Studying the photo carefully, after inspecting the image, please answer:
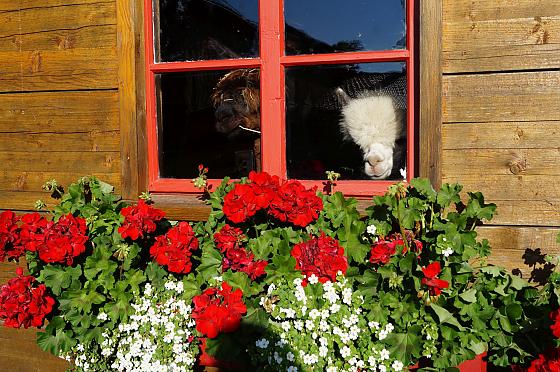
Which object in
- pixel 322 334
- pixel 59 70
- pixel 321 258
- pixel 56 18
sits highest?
pixel 56 18

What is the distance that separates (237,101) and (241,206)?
745 mm

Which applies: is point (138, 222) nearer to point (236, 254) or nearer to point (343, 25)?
point (236, 254)

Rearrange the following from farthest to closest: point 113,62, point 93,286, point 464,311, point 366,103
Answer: point 113,62, point 366,103, point 93,286, point 464,311

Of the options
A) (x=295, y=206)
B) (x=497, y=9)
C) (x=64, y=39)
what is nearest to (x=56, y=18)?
(x=64, y=39)

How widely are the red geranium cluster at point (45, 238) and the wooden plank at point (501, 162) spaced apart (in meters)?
1.56

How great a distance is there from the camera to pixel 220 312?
223 centimetres

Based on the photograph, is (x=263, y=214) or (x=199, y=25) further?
(x=199, y=25)

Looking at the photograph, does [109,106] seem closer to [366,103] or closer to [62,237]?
[62,237]

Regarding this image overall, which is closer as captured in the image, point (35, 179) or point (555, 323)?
point (555, 323)

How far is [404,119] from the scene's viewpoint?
105 inches

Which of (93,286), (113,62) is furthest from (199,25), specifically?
(93,286)

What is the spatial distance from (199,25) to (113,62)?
46cm

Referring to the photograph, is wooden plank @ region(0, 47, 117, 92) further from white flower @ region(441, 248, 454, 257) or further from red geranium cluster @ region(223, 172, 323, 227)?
white flower @ region(441, 248, 454, 257)

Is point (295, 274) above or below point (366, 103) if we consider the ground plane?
below
